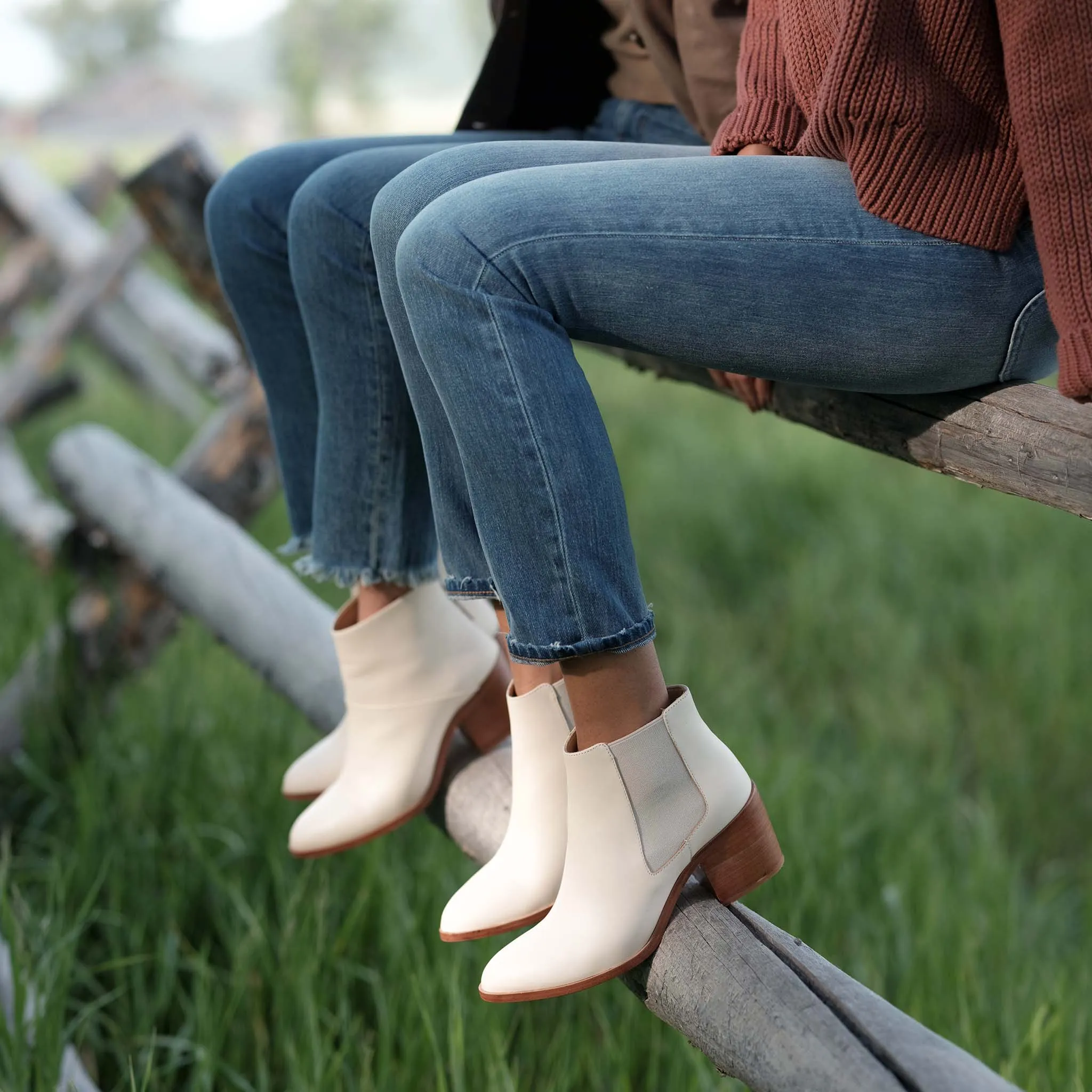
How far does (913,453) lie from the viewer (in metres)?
1.09

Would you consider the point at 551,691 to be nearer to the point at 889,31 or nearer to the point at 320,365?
the point at 320,365

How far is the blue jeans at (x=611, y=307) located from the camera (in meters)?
0.90

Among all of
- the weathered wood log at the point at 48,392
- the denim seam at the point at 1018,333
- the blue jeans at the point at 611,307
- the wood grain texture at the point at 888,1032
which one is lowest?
the weathered wood log at the point at 48,392

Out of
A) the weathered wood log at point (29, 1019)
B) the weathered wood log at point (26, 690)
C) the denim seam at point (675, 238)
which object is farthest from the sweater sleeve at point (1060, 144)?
the weathered wood log at point (26, 690)

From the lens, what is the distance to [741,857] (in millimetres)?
983

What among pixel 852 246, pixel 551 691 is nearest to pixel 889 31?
pixel 852 246

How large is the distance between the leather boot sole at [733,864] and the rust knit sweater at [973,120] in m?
0.45

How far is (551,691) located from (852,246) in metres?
0.46

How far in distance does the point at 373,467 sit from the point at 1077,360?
0.69 meters

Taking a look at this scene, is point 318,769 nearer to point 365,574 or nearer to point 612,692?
point 365,574

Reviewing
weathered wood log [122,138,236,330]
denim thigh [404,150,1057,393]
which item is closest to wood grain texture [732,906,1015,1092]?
denim thigh [404,150,1057,393]

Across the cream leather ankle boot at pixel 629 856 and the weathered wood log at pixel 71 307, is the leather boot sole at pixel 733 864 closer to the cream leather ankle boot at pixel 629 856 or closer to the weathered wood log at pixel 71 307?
the cream leather ankle boot at pixel 629 856

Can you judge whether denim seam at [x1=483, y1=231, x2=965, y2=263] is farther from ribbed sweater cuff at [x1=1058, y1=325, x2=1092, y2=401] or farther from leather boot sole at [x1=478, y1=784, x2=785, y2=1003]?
leather boot sole at [x1=478, y1=784, x2=785, y2=1003]

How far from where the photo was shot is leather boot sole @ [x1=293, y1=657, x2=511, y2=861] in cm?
123
